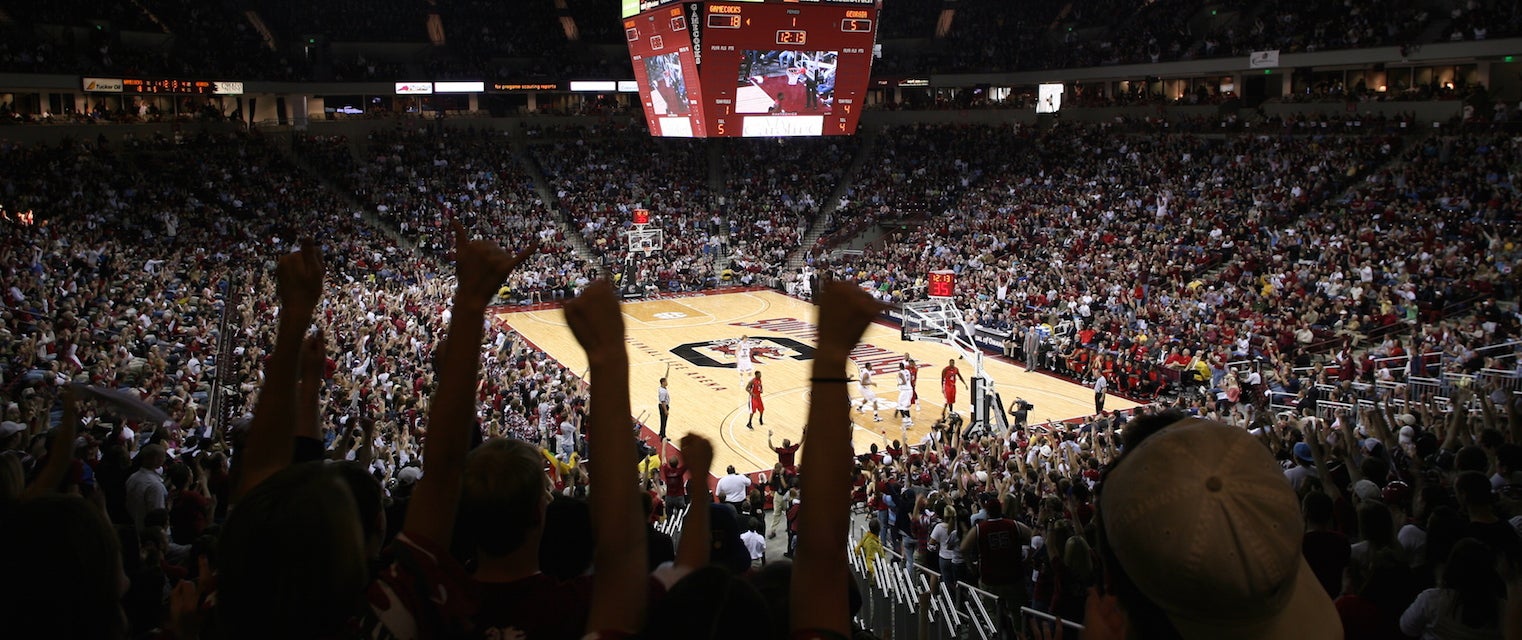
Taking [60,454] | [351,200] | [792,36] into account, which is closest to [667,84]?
[792,36]

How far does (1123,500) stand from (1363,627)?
273cm

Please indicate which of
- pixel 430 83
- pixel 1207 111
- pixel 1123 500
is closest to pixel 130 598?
pixel 1123 500

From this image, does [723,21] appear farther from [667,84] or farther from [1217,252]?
[1217,252]

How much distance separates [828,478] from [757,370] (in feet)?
73.3

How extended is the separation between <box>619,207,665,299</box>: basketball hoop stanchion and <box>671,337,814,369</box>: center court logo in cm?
910

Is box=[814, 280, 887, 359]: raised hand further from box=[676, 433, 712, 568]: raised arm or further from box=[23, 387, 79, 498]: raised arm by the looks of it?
box=[23, 387, 79, 498]: raised arm

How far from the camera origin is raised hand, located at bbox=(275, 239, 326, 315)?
3.06 metres

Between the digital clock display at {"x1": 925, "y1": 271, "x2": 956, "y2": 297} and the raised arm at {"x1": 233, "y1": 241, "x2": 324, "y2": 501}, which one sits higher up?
the raised arm at {"x1": 233, "y1": 241, "x2": 324, "y2": 501}

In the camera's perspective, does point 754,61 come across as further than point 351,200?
No

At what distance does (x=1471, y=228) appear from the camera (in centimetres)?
2369

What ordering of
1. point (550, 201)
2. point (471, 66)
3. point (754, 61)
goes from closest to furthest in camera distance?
1. point (754, 61)
2. point (550, 201)
3. point (471, 66)

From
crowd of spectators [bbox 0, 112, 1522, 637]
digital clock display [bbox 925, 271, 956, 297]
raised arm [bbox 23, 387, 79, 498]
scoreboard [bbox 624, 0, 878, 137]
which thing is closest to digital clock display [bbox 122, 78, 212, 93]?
crowd of spectators [bbox 0, 112, 1522, 637]

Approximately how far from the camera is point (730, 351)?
93.5 ft

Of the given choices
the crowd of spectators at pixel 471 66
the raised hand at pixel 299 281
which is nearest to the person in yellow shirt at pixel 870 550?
the raised hand at pixel 299 281
